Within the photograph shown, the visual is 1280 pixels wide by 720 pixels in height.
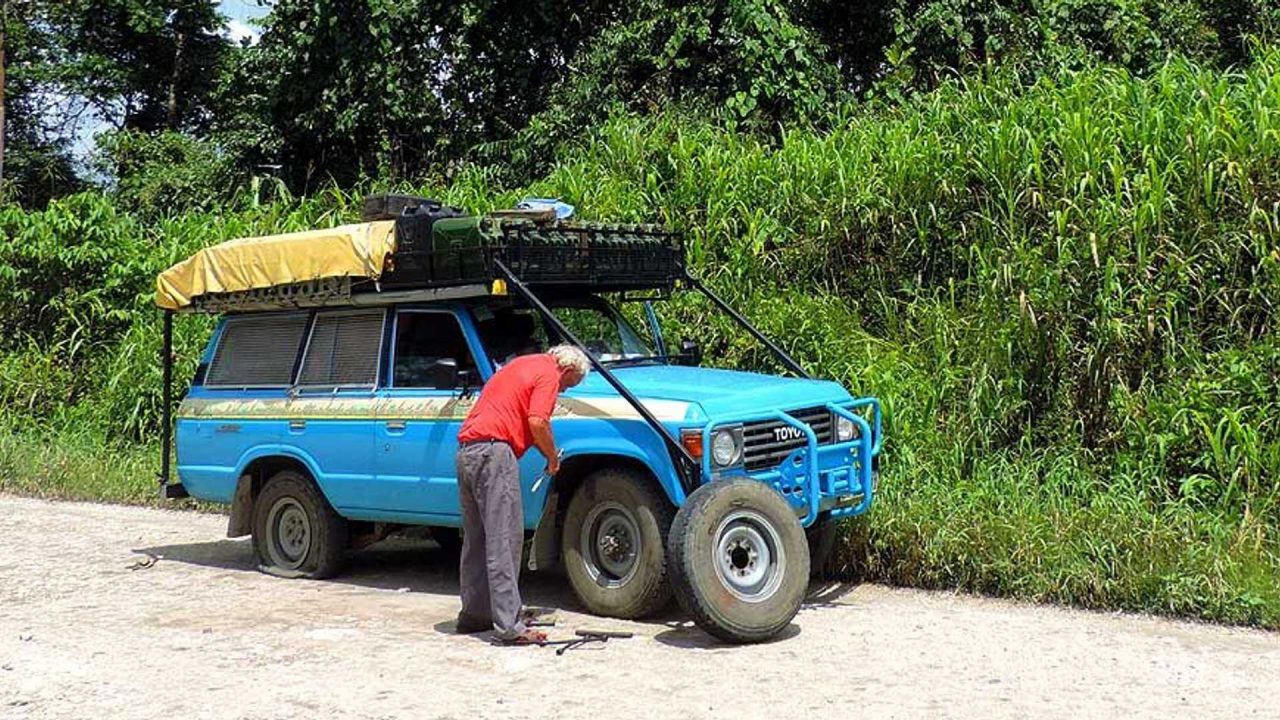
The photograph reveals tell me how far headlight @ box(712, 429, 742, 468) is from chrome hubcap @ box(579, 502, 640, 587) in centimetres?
61

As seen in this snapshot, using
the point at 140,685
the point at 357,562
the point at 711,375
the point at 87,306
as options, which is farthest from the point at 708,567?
the point at 87,306

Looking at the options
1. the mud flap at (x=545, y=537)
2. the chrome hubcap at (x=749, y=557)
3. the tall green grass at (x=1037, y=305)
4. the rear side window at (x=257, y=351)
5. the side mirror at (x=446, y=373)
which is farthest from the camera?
the rear side window at (x=257, y=351)

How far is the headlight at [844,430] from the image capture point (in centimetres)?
765

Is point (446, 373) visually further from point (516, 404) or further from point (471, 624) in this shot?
point (471, 624)

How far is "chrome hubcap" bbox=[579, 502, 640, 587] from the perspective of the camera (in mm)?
7250

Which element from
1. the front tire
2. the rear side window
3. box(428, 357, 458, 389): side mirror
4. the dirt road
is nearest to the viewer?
the dirt road

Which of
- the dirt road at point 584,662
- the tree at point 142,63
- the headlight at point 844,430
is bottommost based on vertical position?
the dirt road at point 584,662

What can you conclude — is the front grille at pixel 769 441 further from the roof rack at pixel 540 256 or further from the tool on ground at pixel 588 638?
the roof rack at pixel 540 256

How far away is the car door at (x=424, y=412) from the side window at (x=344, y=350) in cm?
18

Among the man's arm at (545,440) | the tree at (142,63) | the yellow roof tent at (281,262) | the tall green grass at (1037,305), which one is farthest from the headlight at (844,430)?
the tree at (142,63)

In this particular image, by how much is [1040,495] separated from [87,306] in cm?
1211

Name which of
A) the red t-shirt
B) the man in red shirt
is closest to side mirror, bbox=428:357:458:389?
the man in red shirt

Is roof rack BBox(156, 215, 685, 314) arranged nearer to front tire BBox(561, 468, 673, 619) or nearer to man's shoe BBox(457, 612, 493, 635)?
front tire BBox(561, 468, 673, 619)

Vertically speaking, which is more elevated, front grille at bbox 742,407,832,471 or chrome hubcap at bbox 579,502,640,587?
front grille at bbox 742,407,832,471
